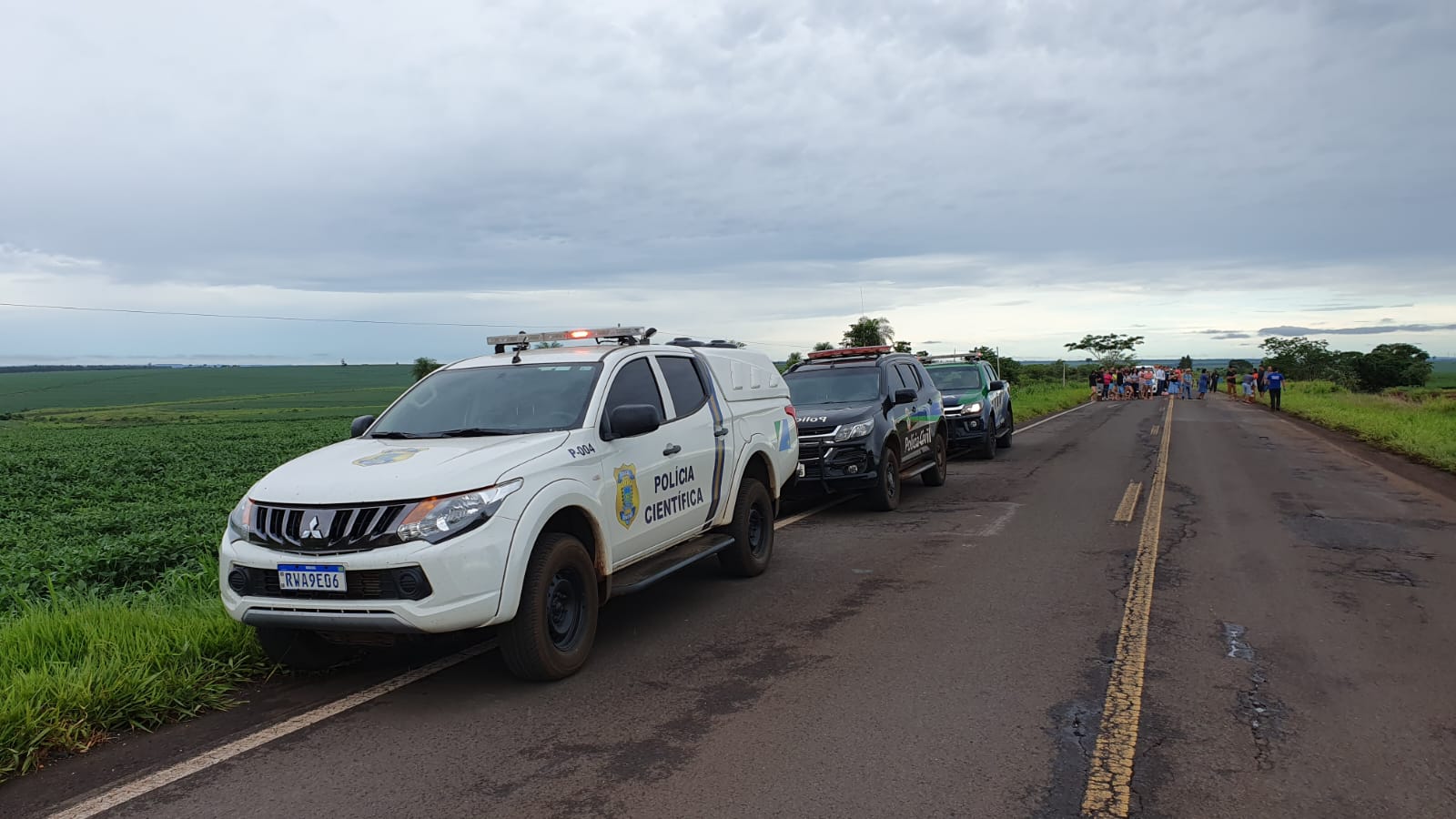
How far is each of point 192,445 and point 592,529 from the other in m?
26.9

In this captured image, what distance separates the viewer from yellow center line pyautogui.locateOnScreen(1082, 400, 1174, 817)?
355 centimetres

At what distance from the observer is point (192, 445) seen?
2792 cm

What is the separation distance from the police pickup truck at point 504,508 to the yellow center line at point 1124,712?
8.73 feet

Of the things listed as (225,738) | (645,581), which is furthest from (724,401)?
(225,738)

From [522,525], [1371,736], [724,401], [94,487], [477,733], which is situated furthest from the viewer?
[94,487]

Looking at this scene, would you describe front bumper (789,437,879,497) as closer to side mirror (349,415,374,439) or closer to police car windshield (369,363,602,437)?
police car windshield (369,363,602,437)

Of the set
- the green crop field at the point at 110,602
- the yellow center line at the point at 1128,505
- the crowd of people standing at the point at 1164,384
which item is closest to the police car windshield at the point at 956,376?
the yellow center line at the point at 1128,505

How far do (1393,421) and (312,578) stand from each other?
24661 millimetres

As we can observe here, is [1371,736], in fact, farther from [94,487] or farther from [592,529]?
[94,487]

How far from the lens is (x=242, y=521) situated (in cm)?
493

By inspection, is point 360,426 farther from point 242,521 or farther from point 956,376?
point 956,376

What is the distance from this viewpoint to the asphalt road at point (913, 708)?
3666mm

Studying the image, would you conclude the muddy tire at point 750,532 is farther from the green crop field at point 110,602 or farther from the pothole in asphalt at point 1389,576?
the pothole in asphalt at point 1389,576

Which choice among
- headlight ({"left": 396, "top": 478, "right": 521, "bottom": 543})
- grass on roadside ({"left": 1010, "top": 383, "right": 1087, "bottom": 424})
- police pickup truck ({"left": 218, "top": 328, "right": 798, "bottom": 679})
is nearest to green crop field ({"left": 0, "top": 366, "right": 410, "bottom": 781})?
police pickup truck ({"left": 218, "top": 328, "right": 798, "bottom": 679})
